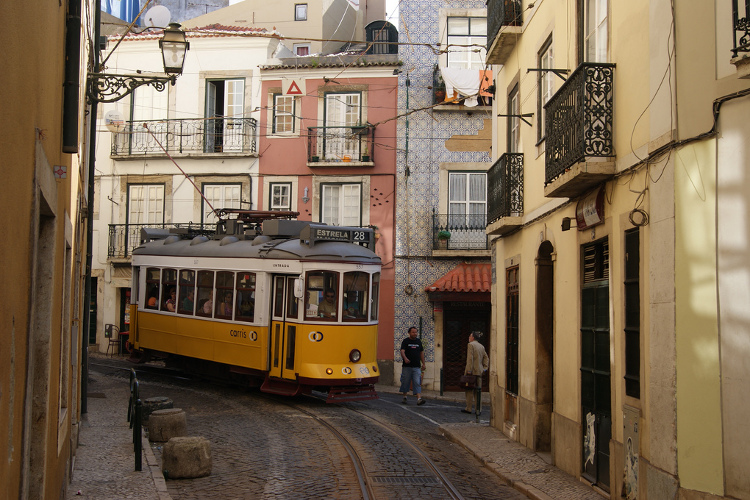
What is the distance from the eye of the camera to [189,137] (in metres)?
24.9

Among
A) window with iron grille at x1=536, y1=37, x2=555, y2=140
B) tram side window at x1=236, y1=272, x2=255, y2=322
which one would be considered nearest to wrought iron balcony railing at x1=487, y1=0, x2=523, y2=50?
window with iron grille at x1=536, y1=37, x2=555, y2=140

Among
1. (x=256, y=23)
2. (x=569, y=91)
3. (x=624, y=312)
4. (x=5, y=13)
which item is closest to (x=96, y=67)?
(x=569, y=91)

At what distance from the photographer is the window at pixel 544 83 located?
11766mm

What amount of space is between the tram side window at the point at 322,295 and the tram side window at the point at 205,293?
2.66 metres

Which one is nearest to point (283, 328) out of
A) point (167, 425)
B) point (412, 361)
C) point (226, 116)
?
point (167, 425)

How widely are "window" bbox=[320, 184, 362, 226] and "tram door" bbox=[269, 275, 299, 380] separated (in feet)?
29.3

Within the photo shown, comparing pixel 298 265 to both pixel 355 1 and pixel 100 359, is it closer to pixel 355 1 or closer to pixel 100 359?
pixel 100 359

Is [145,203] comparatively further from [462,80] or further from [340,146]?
[462,80]

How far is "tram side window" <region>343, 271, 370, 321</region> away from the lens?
48.5 feet

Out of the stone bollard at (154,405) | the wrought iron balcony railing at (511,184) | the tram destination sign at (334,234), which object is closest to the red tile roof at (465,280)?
the tram destination sign at (334,234)

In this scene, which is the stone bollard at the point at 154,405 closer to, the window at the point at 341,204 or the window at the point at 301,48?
the window at the point at 341,204

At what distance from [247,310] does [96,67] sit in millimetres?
5369

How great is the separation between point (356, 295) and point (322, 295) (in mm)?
680

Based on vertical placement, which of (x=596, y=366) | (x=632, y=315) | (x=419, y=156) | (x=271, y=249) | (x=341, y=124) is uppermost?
(x=341, y=124)
